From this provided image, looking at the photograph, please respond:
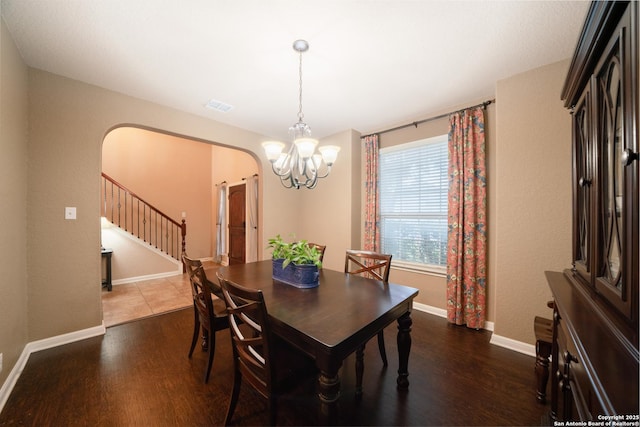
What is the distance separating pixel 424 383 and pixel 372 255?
1064 mm

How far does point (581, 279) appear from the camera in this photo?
4.29 feet

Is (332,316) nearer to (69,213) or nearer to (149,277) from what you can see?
(69,213)

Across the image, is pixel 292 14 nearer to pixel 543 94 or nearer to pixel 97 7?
pixel 97 7

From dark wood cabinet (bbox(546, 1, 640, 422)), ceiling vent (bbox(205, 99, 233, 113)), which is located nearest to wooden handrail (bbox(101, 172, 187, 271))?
ceiling vent (bbox(205, 99, 233, 113))

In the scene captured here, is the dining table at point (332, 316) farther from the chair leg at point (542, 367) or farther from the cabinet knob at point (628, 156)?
the cabinet knob at point (628, 156)

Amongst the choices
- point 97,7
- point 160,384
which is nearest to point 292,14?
point 97,7

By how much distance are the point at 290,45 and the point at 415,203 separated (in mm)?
2425

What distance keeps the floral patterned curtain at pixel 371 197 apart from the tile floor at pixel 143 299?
2.78m

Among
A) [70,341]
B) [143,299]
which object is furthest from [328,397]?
[143,299]

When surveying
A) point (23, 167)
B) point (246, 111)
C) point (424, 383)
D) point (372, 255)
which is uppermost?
point (246, 111)

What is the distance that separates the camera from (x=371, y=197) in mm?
3645

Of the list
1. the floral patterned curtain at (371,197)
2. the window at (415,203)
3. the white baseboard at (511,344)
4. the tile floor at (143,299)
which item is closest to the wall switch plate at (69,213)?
the tile floor at (143,299)

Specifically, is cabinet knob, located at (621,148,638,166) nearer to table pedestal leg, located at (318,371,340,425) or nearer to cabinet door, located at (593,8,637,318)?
cabinet door, located at (593,8,637,318)

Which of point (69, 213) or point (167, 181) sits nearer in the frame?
point (69, 213)
